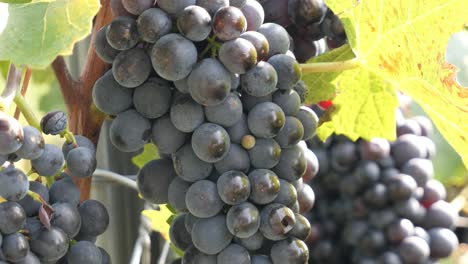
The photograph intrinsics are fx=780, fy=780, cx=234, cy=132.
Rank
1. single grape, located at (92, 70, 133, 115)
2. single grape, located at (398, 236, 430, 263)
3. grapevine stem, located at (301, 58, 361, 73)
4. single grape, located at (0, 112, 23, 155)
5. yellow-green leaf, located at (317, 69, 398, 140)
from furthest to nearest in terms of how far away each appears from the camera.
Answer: single grape, located at (398, 236, 430, 263) < yellow-green leaf, located at (317, 69, 398, 140) < grapevine stem, located at (301, 58, 361, 73) < single grape, located at (92, 70, 133, 115) < single grape, located at (0, 112, 23, 155)

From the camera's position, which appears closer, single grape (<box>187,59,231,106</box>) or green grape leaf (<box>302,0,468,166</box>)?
single grape (<box>187,59,231,106</box>)

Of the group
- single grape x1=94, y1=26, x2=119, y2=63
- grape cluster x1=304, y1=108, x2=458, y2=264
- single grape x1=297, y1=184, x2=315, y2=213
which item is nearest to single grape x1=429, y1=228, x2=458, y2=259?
grape cluster x1=304, y1=108, x2=458, y2=264

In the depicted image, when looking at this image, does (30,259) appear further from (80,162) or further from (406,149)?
(406,149)

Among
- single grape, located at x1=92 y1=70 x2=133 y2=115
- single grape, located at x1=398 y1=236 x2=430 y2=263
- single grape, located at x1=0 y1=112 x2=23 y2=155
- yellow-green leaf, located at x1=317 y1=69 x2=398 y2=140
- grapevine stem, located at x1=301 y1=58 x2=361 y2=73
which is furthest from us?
single grape, located at x1=398 y1=236 x2=430 y2=263

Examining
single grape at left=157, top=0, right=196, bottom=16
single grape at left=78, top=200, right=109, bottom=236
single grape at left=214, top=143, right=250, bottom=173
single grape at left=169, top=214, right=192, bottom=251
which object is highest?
single grape at left=157, top=0, right=196, bottom=16

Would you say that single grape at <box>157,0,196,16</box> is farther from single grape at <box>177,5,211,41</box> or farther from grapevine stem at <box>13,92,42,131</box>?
grapevine stem at <box>13,92,42,131</box>

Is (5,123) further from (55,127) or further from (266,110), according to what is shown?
(266,110)

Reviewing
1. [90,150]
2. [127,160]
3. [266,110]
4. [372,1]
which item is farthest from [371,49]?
[127,160]
